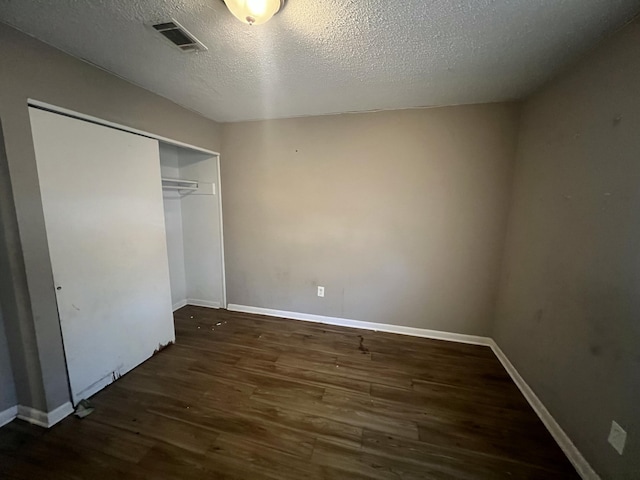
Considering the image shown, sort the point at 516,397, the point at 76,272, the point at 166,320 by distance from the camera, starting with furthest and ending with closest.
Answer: the point at 166,320
the point at 516,397
the point at 76,272

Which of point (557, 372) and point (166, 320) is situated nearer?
point (557, 372)

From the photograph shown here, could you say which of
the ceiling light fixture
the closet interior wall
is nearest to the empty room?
the ceiling light fixture

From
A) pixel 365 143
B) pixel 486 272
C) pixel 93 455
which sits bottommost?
pixel 93 455

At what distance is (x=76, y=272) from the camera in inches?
66.7

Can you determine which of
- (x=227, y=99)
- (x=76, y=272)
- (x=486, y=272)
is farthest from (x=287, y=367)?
(x=227, y=99)

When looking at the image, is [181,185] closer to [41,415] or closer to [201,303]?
[201,303]

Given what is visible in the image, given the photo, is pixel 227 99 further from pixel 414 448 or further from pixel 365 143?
pixel 414 448

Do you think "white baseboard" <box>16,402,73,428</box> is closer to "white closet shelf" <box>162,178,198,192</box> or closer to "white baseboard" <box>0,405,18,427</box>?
"white baseboard" <box>0,405,18,427</box>

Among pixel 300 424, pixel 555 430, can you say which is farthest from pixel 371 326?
pixel 555 430

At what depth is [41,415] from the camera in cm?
159

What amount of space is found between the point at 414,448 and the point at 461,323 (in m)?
1.51

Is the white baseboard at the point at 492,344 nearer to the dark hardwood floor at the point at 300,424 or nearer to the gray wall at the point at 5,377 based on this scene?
the dark hardwood floor at the point at 300,424

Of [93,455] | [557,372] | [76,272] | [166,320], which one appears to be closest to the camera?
[93,455]

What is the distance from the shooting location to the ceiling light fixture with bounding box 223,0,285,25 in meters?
1.09
